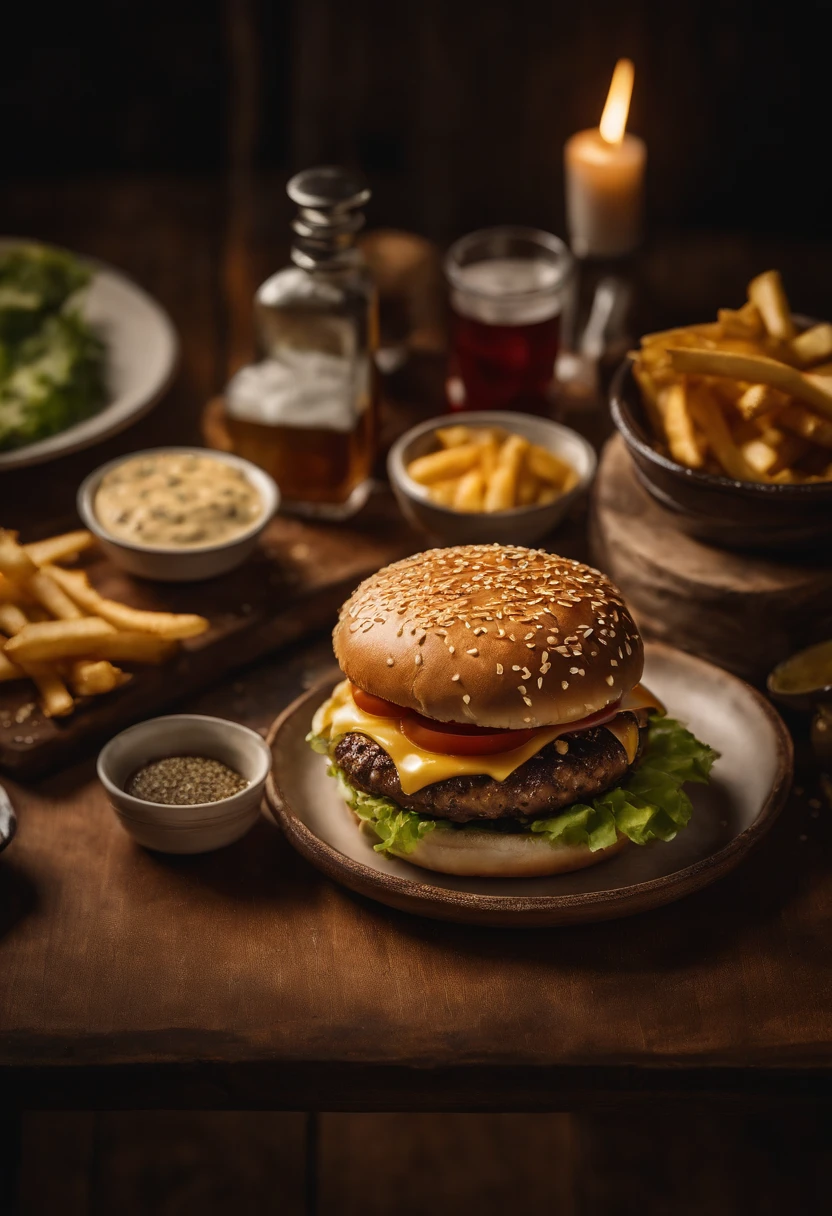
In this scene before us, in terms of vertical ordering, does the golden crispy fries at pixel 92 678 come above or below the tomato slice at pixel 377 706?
below

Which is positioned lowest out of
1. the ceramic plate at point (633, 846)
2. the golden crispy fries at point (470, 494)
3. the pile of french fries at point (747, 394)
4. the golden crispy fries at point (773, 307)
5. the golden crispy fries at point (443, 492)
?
the ceramic plate at point (633, 846)

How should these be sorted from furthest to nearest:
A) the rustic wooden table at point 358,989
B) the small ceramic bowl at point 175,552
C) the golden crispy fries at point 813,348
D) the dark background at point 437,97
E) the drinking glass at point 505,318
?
the dark background at point 437,97, the drinking glass at point 505,318, the small ceramic bowl at point 175,552, the golden crispy fries at point 813,348, the rustic wooden table at point 358,989

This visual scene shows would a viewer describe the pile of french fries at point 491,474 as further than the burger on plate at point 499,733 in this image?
Yes

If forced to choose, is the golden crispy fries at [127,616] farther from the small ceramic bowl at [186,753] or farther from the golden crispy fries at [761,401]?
the golden crispy fries at [761,401]

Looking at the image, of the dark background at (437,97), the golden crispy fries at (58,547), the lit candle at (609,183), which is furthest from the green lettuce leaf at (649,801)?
the dark background at (437,97)

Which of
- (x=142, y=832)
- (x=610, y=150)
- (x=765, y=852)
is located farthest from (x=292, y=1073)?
(x=610, y=150)

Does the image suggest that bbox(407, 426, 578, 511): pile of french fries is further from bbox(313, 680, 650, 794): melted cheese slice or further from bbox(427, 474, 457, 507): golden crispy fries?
bbox(313, 680, 650, 794): melted cheese slice

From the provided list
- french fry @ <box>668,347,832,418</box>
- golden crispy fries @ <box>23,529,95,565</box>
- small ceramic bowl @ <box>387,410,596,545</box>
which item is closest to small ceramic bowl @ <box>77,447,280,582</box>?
golden crispy fries @ <box>23,529,95,565</box>

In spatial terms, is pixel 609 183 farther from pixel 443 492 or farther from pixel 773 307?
pixel 443 492
